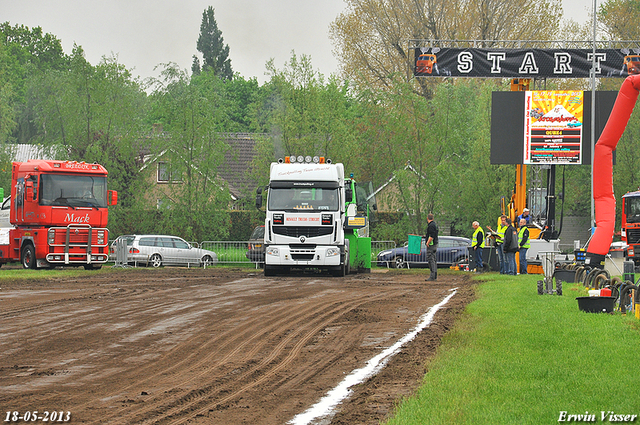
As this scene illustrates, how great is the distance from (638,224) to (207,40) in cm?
8718

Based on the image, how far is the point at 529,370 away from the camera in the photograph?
802 centimetres

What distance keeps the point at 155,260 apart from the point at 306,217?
40.4 feet

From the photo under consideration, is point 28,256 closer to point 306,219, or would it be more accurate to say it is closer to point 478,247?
point 306,219

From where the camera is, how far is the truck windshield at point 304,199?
24.1m

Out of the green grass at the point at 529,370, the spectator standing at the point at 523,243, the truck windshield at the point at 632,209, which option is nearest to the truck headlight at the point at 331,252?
the spectator standing at the point at 523,243

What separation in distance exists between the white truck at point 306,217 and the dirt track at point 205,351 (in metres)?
5.42

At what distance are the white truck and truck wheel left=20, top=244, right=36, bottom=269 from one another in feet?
30.9

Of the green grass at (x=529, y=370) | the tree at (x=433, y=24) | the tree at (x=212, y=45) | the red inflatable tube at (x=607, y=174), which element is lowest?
the green grass at (x=529, y=370)

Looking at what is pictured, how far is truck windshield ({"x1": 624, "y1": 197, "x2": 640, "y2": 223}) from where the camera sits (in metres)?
34.1

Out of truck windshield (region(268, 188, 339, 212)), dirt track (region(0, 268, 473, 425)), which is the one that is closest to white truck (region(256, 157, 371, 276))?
truck windshield (region(268, 188, 339, 212))

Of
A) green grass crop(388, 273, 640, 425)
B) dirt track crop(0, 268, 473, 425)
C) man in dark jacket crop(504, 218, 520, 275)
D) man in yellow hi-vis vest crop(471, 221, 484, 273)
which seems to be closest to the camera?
green grass crop(388, 273, 640, 425)

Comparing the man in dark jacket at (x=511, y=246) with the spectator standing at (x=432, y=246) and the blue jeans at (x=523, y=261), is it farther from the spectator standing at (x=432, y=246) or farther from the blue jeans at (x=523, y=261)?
the spectator standing at (x=432, y=246)

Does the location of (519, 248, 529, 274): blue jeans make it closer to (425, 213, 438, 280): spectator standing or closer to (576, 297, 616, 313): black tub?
(425, 213, 438, 280): spectator standing

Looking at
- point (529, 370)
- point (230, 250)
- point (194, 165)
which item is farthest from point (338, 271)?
point (529, 370)
